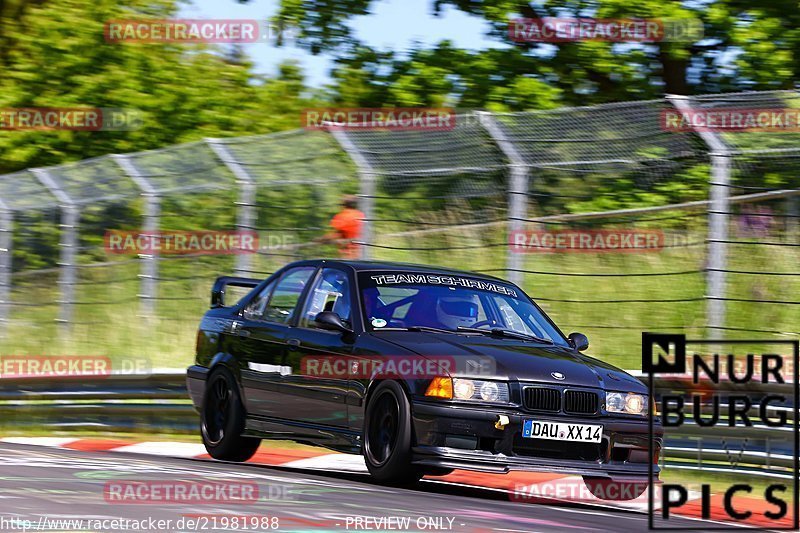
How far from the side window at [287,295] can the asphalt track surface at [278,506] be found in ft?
3.53

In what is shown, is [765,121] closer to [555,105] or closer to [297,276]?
[297,276]

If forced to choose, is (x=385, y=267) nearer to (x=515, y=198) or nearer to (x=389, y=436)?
(x=389, y=436)

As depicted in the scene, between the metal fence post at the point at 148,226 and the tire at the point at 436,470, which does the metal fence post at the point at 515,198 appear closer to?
the tire at the point at 436,470

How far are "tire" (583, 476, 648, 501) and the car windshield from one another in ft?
3.28

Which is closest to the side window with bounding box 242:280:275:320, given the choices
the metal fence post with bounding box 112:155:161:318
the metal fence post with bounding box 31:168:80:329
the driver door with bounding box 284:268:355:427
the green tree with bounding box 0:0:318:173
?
the driver door with bounding box 284:268:355:427

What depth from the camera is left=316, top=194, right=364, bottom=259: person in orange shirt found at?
43.3 feet

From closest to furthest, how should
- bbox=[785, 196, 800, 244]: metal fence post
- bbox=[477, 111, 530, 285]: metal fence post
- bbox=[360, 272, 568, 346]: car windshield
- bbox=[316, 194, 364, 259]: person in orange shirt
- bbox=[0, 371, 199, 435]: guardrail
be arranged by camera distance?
bbox=[360, 272, 568, 346]: car windshield, bbox=[477, 111, 530, 285]: metal fence post, bbox=[785, 196, 800, 244]: metal fence post, bbox=[0, 371, 199, 435]: guardrail, bbox=[316, 194, 364, 259]: person in orange shirt

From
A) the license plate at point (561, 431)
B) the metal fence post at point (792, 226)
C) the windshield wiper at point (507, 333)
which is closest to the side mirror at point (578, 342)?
the windshield wiper at point (507, 333)

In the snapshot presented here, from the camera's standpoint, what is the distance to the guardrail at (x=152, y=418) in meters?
9.78

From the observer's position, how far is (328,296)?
1021cm

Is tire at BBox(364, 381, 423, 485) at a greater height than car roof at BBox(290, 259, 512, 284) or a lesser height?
lesser

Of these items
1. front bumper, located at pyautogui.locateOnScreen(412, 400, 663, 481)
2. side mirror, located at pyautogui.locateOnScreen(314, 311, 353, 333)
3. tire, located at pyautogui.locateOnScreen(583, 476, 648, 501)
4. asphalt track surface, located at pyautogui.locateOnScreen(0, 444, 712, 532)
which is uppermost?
side mirror, located at pyautogui.locateOnScreen(314, 311, 353, 333)

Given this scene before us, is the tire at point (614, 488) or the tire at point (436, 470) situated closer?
the tire at point (436, 470)

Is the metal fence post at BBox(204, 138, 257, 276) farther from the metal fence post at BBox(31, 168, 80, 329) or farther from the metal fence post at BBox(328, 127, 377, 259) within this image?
the metal fence post at BBox(31, 168, 80, 329)
